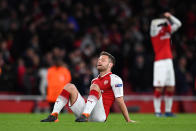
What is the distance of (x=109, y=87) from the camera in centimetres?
916

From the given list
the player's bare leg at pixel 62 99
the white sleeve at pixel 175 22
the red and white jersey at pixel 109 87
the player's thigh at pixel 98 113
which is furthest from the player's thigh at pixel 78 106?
the white sleeve at pixel 175 22

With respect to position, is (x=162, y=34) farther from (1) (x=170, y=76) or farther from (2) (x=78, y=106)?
(2) (x=78, y=106)

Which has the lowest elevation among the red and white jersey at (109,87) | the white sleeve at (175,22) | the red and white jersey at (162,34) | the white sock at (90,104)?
the white sock at (90,104)

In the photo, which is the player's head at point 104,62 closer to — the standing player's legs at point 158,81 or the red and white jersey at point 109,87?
the red and white jersey at point 109,87

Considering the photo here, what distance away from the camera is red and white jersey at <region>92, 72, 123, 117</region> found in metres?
9.02

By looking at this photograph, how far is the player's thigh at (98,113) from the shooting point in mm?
9125

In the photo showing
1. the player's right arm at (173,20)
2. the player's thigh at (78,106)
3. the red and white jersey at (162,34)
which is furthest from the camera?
the red and white jersey at (162,34)

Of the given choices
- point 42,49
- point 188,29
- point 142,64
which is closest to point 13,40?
point 42,49

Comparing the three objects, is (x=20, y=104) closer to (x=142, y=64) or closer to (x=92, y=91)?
(x=142, y=64)

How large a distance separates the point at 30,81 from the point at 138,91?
3.96m

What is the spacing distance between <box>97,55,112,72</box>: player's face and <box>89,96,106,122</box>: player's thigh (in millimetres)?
534

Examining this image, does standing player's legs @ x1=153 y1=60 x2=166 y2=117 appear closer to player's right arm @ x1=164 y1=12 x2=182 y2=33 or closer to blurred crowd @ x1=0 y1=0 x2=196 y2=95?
player's right arm @ x1=164 y1=12 x2=182 y2=33

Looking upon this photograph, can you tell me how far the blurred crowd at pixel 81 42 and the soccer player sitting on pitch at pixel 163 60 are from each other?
2995 millimetres

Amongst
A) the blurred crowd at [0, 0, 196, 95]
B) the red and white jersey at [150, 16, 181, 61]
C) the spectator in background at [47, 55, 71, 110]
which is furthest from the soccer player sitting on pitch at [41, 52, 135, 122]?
the blurred crowd at [0, 0, 196, 95]
